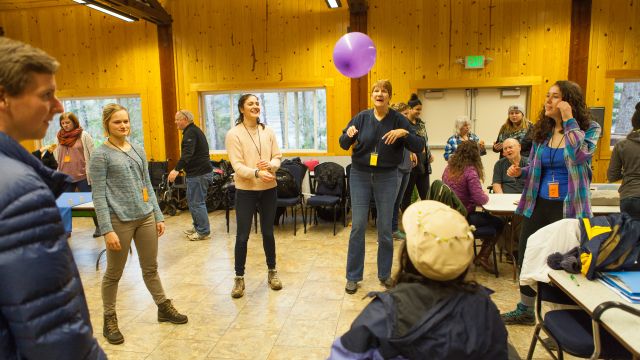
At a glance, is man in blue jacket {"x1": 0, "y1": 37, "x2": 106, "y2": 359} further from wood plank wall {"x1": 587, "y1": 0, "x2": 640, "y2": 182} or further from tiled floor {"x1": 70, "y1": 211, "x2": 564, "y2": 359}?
wood plank wall {"x1": 587, "y1": 0, "x2": 640, "y2": 182}

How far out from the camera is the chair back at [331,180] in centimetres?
554

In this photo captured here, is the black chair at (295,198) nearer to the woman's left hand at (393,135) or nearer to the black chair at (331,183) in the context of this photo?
the black chair at (331,183)

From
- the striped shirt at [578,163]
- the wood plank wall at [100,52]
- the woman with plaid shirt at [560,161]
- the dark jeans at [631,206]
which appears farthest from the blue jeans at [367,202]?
the wood plank wall at [100,52]

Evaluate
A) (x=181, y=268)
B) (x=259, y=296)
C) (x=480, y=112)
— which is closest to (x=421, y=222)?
(x=259, y=296)

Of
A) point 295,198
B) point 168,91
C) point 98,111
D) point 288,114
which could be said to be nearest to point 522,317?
point 295,198

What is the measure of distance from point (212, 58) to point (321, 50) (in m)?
1.95

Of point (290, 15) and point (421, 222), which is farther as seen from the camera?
point (290, 15)

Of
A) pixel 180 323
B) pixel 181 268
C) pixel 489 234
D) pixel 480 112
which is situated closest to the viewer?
pixel 180 323

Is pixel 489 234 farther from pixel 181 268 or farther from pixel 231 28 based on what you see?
pixel 231 28

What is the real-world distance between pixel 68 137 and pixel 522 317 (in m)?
5.03

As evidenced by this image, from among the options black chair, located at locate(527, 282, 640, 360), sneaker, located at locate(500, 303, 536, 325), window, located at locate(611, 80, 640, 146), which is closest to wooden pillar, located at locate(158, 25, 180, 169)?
sneaker, located at locate(500, 303, 536, 325)

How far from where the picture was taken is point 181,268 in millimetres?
3986

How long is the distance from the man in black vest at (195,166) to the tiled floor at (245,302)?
0.28 metres

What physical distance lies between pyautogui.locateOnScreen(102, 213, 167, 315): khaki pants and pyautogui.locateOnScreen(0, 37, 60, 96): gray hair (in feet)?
5.66
